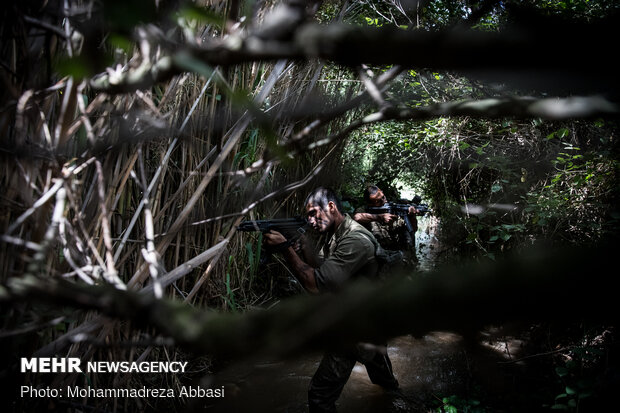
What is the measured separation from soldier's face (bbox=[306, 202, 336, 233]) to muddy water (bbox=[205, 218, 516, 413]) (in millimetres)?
910

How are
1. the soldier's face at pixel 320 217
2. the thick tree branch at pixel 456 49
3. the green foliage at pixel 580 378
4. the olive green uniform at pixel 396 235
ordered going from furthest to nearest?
the olive green uniform at pixel 396 235 → the soldier's face at pixel 320 217 → the green foliage at pixel 580 378 → the thick tree branch at pixel 456 49

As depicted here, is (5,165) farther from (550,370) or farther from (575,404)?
(550,370)

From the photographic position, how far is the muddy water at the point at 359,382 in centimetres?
229

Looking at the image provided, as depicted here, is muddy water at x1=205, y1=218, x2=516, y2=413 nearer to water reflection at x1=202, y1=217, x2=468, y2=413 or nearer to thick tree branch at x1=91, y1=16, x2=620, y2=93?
water reflection at x1=202, y1=217, x2=468, y2=413

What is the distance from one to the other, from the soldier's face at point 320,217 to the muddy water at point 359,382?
0.91m

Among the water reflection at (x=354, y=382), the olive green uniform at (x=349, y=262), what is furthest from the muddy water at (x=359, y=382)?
the olive green uniform at (x=349, y=262)

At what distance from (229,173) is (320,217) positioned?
4.94ft

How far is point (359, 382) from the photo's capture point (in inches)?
103

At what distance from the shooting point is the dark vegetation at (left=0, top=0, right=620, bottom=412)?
0.37m

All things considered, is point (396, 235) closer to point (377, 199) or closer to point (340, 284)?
point (377, 199)

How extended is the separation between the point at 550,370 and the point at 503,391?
1.54ft

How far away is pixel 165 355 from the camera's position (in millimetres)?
2100

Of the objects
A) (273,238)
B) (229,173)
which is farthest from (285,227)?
(229,173)

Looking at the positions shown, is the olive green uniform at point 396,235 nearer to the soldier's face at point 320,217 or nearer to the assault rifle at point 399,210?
the assault rifle at point 399,210
